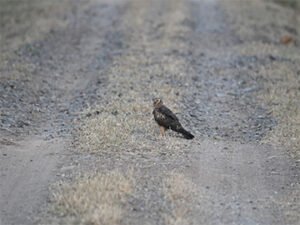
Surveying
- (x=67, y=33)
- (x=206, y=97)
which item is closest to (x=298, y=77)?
(x=206, y=97)

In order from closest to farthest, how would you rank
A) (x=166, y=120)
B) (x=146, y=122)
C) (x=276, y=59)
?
1. (x=166, y=120)
2. (x=146, y=122)
3. (x=276, y=59)

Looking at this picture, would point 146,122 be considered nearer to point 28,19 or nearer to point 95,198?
point 95,198

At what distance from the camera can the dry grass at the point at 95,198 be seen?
7727mm

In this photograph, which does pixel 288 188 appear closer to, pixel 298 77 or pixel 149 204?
pixel 149 204

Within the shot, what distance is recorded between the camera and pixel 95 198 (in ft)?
26.8

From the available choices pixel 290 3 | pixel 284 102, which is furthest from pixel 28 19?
pixel 284 102

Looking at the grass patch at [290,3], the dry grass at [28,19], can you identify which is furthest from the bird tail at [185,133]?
the grass patch at [290,3]

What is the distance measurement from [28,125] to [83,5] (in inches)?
523

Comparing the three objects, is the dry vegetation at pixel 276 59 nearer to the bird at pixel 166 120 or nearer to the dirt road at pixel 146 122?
the dirt road at pixel 146 122

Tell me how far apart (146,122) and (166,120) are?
37.3 inches

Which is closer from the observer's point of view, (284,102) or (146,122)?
(146,122)

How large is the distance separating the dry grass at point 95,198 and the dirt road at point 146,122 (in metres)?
0.02

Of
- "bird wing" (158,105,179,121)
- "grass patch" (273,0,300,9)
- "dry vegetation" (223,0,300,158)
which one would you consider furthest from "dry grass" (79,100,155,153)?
"grass patch" (273,0,300,9)

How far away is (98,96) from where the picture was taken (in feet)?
43.3
